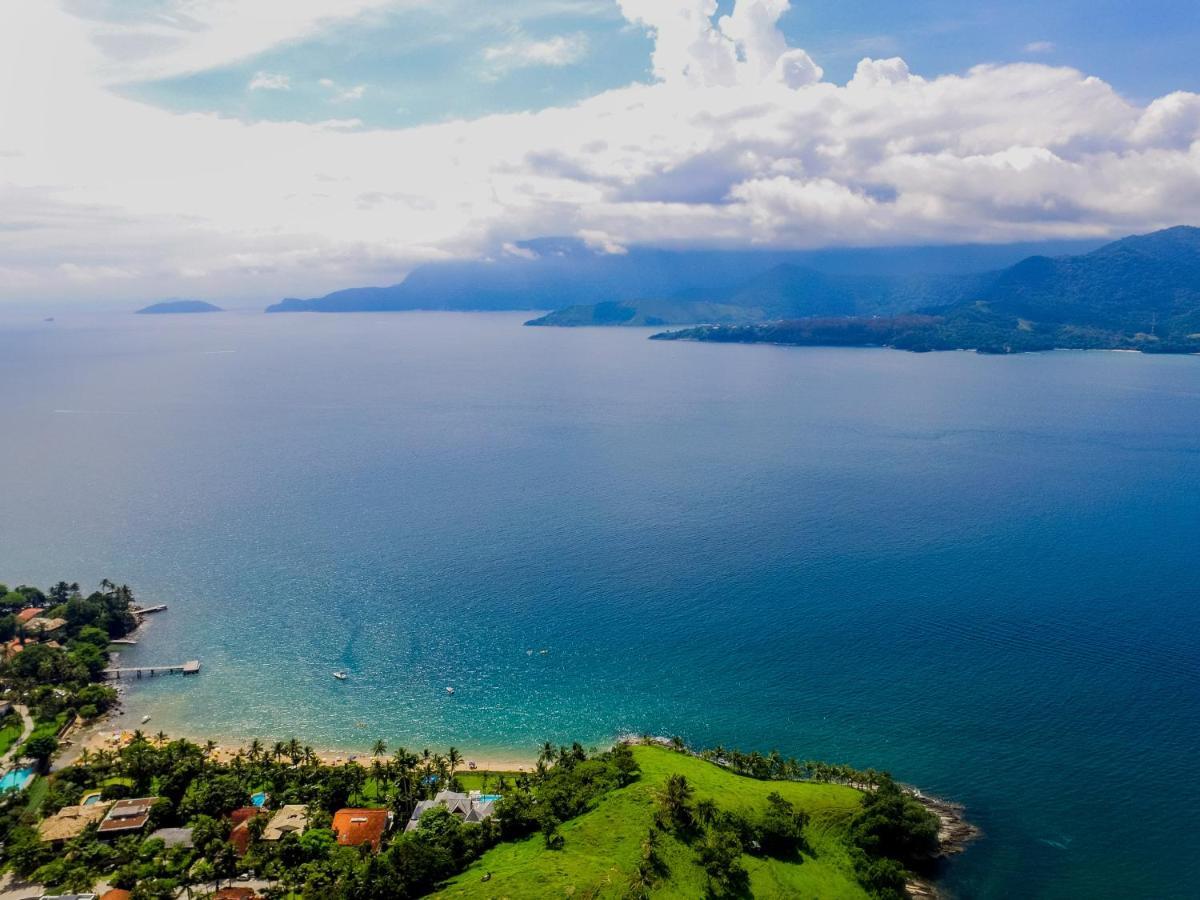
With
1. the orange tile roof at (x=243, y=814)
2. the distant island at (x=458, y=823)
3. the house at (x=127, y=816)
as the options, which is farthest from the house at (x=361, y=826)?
the house at (x=127, y=816)

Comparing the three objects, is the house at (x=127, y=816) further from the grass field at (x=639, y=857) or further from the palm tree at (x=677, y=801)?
the palm tree at (x=677, y=801)

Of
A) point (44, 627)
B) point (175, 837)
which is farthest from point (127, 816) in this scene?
point (44, 627)

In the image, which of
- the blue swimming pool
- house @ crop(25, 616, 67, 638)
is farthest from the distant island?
house @ crop(25, 616, 67, 638)

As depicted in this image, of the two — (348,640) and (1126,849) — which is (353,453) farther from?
(1126,849)

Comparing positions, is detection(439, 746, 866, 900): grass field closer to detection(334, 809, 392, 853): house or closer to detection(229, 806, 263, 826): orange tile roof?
detection(334, 809, 392, 853): house

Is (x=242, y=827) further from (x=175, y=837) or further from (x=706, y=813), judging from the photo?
(x=706, y=813)

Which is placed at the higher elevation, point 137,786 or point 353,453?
point 353,453

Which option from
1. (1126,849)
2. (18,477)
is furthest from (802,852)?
(18,477)
